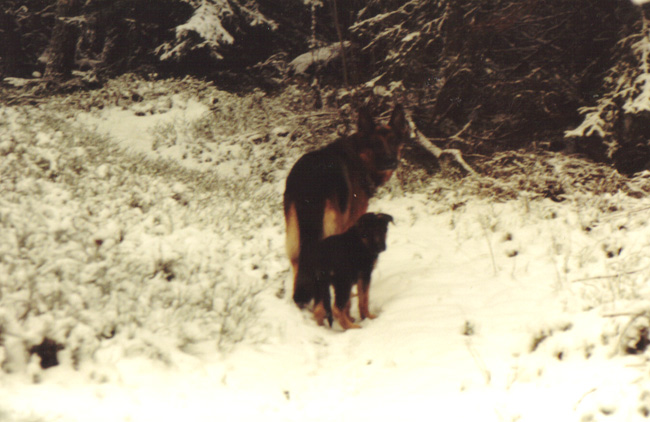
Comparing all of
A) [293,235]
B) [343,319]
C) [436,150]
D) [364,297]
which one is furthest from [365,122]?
[436,150]

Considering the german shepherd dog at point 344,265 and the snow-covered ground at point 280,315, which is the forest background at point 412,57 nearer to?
the snow-covered ground at point 280,315

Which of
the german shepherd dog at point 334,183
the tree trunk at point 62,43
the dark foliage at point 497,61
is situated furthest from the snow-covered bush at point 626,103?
the tree trunk at point 62,43

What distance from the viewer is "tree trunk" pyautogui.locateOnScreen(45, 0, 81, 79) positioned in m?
13.0

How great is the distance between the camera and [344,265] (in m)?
4.17

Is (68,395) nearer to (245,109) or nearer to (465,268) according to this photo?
(465,268)

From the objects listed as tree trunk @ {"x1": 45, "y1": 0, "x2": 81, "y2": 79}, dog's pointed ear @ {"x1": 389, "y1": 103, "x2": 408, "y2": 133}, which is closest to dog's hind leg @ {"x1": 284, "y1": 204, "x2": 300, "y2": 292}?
dog's pointed ear @ {"x1": 389, "y1": 103, "x2": 408, "y2": 133}

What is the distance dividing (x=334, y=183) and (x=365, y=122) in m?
1.06

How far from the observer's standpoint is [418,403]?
282cm

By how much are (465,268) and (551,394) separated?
2839 millimetres

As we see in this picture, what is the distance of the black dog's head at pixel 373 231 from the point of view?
14.1ft

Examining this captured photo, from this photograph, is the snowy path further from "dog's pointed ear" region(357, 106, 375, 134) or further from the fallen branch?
the fallen branch

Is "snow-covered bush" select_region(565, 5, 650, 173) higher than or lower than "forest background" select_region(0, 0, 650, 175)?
lower

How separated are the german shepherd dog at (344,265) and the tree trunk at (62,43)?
41.5ft

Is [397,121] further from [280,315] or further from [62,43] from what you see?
[62,43]
